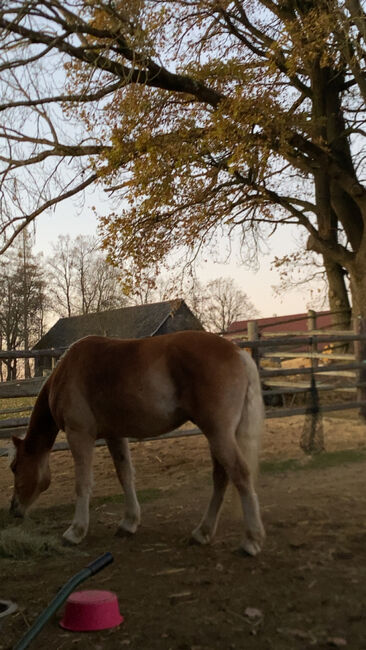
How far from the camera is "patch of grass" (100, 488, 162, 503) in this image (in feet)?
18.8

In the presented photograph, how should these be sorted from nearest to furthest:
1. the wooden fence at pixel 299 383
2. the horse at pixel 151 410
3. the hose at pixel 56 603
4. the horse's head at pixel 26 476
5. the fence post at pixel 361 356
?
the hose at pixel 56 603, the horse at pixel 151 410, the horse's head at pixel 26 476, the wooden fence at pixel 299 383, the fence post at pixel 361 356

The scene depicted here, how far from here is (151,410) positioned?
4219 millimetres

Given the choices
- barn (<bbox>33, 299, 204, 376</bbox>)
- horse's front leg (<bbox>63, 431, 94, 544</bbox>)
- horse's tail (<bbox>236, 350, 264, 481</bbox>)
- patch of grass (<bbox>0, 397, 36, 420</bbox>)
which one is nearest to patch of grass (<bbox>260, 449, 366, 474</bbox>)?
horse's tail (<bbox>236, 350, 264, 481</bbox>)

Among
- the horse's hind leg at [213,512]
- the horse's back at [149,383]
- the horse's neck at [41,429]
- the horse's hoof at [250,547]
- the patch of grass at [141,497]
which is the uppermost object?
the horse's back at [149,383]

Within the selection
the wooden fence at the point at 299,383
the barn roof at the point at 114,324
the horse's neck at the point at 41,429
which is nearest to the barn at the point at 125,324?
the barn roof at the point at 114,324

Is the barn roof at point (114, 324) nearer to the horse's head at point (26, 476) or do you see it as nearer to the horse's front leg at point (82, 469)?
the horse's head at point (26, 476)

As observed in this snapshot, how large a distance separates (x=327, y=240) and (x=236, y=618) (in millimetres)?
12198

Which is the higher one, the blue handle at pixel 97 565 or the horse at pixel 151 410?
the horse at pixel 151 410

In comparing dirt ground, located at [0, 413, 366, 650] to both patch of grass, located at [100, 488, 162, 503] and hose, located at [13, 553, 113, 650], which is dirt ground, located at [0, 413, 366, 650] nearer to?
patch of grass, located at [100, 488, 162, 503]

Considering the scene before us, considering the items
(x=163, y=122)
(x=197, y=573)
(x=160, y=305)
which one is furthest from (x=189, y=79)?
(x=160, y=305)

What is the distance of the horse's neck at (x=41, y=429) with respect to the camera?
4.63 m

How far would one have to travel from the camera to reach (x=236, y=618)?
112 inches

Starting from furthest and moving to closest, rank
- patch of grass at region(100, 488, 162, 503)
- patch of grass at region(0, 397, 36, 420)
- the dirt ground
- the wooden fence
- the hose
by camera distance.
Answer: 1. patch of grass at region(0, 397, 36, 420)
2. the wooden fence
3. patch of grass at region(100, 488, 162, 503)
4. the dirt ground
5. the hose

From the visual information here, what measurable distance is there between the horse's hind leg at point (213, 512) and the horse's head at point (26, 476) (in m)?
1.28
